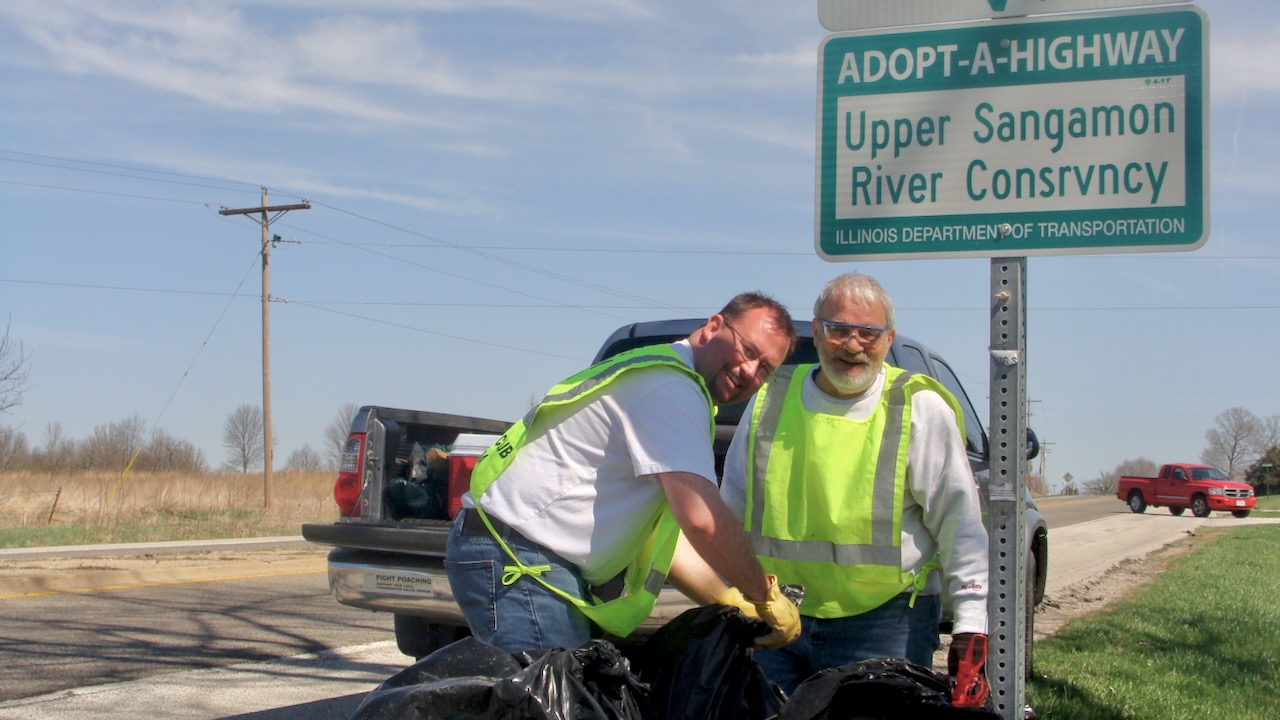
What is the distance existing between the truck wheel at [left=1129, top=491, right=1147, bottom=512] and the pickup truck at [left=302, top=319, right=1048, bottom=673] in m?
41.3

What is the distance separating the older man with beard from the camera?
10.8 feet

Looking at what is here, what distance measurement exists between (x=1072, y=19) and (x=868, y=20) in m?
0.44

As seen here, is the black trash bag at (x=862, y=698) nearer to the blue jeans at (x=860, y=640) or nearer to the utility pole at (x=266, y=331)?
the blue jeans at (x=860, y=640)

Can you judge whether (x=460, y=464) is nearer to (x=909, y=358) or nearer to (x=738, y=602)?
(x=909, y=358)

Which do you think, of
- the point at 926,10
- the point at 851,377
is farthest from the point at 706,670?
the point at 926,10

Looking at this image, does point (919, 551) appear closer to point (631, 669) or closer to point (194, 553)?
point (631, 669)

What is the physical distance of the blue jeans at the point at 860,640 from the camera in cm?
339

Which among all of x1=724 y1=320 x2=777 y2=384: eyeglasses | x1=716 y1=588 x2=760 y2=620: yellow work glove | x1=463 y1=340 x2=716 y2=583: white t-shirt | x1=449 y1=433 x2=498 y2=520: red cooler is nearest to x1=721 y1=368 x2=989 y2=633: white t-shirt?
x1=724 y1=320 x2=777 y2=384: eyeglasses

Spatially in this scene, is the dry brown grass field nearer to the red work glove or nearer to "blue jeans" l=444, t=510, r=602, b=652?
"blue jeans" l=444, t=510, r=602, b=652

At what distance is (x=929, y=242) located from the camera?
9.14 ft

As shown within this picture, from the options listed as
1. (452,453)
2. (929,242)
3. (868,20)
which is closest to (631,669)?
(929,242)

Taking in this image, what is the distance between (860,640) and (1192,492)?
145 ft

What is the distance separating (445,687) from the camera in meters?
2.60

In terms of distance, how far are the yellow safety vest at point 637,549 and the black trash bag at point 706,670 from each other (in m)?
0.11
